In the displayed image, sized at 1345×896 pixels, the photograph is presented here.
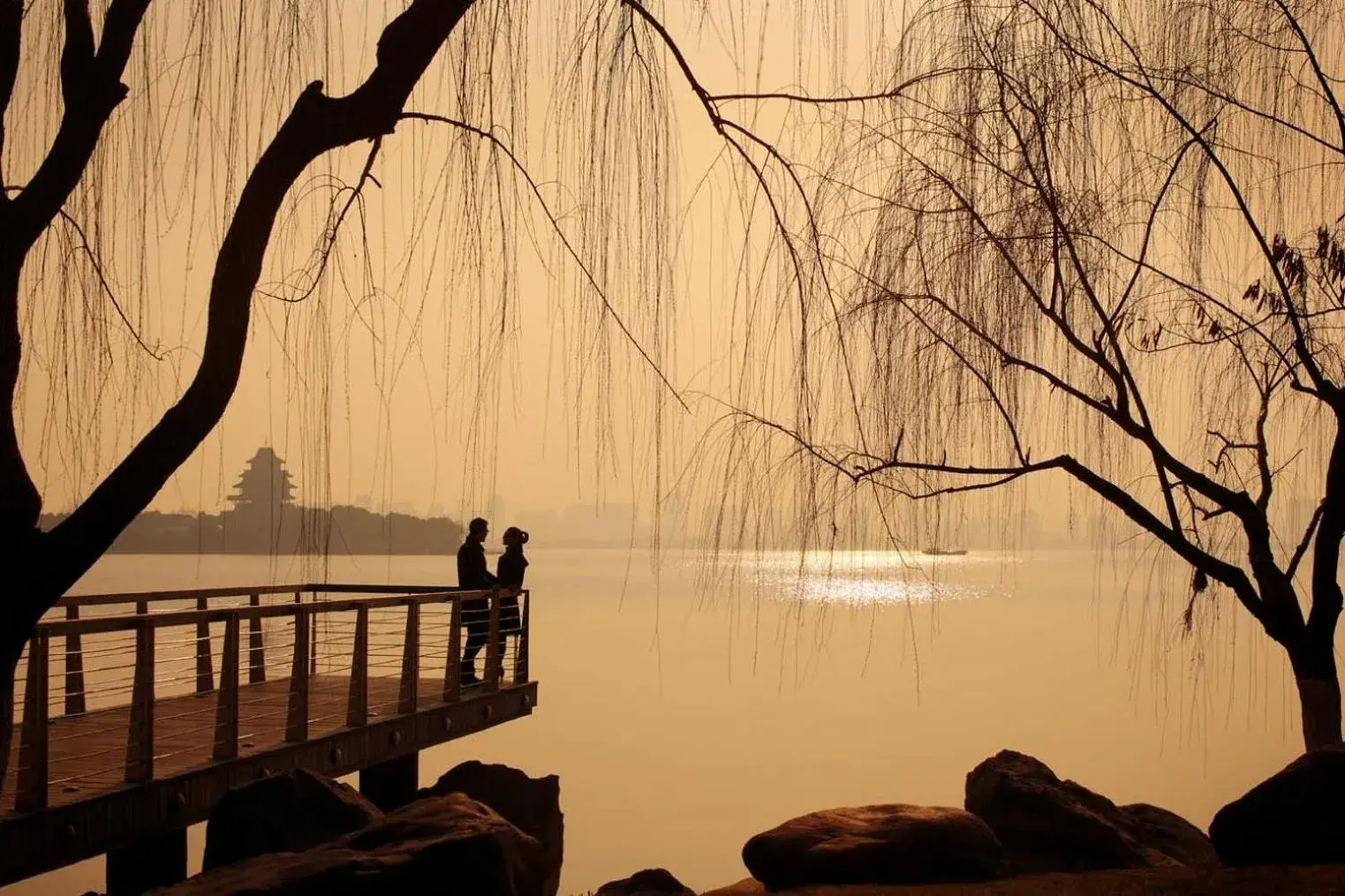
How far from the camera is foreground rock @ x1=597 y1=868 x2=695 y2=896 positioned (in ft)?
24.7

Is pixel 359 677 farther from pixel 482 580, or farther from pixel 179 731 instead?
pixel 482 580

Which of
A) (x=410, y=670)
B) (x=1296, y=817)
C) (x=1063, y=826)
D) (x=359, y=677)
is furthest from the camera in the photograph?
(x=410, y=670)

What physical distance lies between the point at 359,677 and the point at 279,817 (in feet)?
12.1

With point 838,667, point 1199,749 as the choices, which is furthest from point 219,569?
point 1199,749

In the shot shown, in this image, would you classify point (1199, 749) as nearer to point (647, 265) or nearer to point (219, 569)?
point (647, 265)

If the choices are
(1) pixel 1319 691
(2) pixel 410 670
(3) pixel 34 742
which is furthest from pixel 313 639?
(1) pixel 1319 691

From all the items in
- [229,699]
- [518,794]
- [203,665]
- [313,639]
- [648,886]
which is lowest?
[518,794]

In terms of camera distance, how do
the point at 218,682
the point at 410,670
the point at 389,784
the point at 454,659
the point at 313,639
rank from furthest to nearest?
the point at 389,784, the point at 454,659, the point at 410,670, the point at 218,682, the point at 313,639

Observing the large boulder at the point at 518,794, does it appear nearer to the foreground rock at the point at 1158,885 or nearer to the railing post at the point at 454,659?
the railing post at the point at 454,659

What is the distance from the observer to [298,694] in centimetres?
1007

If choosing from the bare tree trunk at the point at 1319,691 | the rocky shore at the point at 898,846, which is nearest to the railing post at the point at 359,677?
the rocky shore at the point at 898,846

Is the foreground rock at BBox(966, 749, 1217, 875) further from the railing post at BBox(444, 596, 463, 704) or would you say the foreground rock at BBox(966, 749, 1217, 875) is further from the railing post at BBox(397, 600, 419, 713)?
the railing post at BBox(444, 596, 463, 704)

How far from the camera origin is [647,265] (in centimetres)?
450

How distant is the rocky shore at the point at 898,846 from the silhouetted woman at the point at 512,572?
6.50 metres
